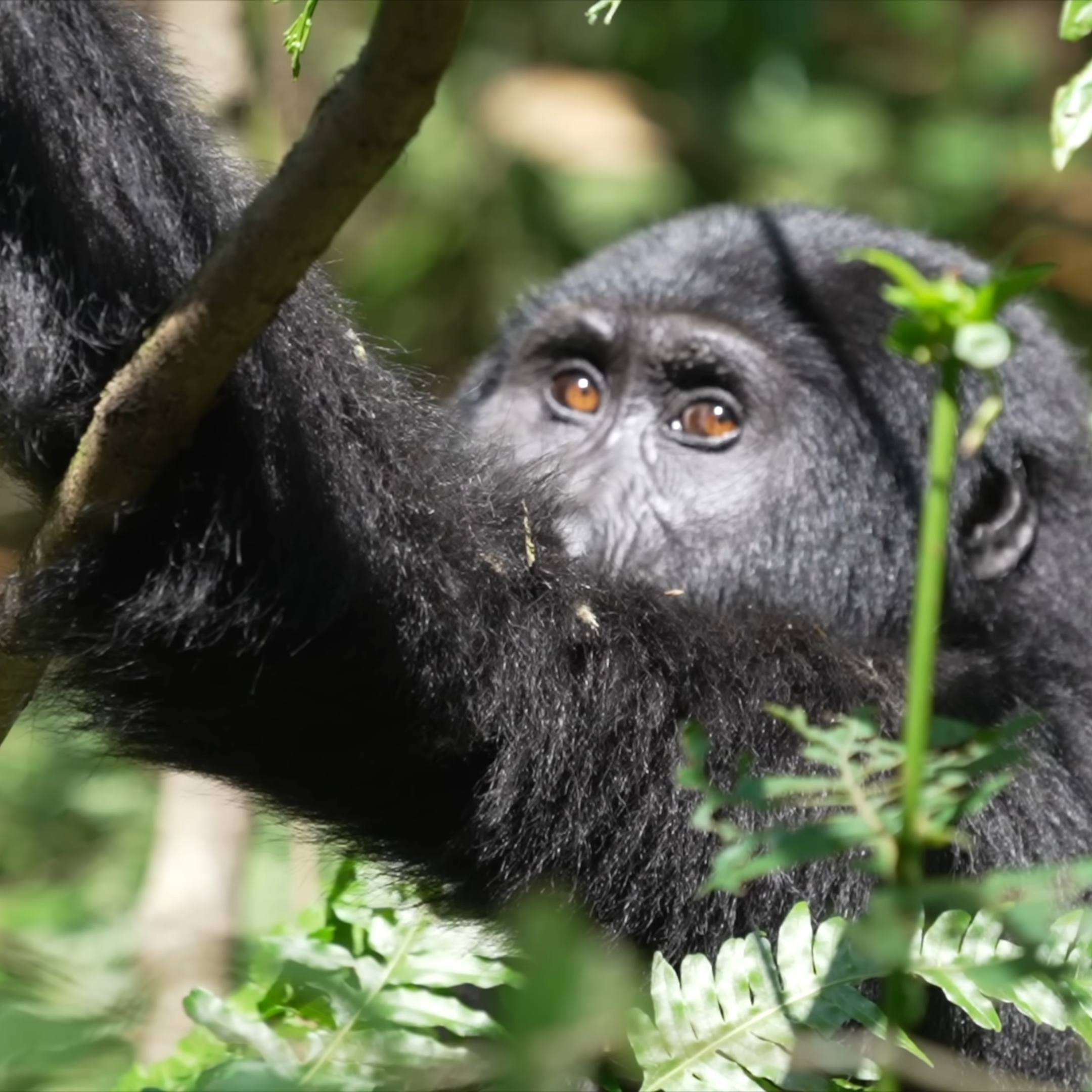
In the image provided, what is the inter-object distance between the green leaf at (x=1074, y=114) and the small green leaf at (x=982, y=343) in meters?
0.70

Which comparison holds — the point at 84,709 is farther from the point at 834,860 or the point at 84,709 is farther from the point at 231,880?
the point at 231,880

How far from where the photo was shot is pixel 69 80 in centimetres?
164

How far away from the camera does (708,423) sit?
2.98 meters

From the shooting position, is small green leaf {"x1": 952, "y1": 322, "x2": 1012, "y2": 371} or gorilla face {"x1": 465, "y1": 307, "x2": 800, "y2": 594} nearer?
small green leaf {"x1": 952, "y1": 322, "x2": 1012, "y2": 371}

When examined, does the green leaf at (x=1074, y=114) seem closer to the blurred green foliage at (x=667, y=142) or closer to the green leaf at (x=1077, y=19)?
the green leaf at (x=1077, y=19)

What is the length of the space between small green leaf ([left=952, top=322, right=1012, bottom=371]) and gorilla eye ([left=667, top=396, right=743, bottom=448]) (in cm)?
203

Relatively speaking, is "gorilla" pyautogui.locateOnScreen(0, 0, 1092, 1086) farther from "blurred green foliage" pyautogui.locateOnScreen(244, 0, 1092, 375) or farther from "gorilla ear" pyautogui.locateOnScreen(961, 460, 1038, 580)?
"blurred green foliage" pyautogui.locateOnScreen(244, 0, 1092, 375)

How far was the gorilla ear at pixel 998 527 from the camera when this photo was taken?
281 cm

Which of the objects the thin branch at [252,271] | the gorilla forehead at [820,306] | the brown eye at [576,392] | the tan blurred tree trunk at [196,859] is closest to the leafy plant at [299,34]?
the thin branch at [252,271]

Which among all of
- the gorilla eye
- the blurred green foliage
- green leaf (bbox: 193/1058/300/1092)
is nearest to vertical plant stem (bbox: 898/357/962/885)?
green leaf (bbox: 193/1058/300/1092)

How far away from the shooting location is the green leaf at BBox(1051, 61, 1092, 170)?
1.53m

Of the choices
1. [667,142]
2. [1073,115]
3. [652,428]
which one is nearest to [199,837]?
[652,428]

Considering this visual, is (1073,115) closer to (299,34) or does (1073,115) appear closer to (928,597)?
(299,34)

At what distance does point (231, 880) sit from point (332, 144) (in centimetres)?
303
